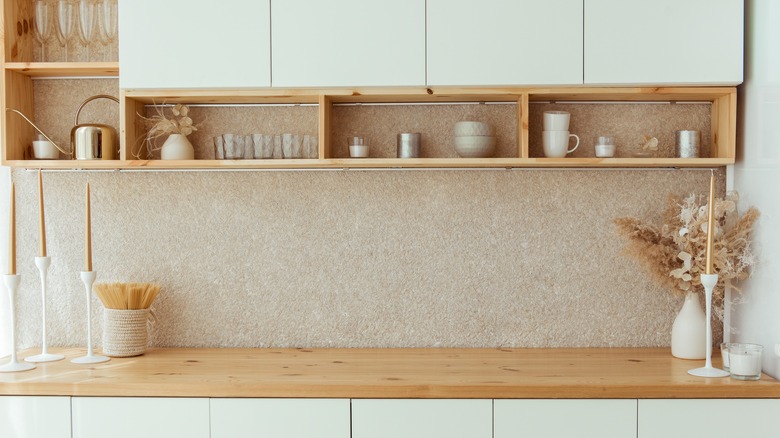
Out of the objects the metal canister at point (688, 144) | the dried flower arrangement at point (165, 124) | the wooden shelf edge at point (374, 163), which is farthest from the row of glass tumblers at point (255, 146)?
the metal canister at point (688, 144)

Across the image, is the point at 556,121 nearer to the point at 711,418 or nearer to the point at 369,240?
the point at 369,240

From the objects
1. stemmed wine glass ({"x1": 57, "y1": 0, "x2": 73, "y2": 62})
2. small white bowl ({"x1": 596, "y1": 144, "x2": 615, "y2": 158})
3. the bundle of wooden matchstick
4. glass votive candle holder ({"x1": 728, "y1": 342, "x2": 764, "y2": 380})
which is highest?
stemmed wine glass ({"x1": 57, "y1": 0, "x2": 73, "y2": 62})

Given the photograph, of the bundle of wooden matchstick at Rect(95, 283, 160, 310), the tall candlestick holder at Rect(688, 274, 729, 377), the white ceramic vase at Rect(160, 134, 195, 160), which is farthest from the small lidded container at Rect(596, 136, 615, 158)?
the bundle of wooden matchstick at Rect(95, 283, 160, 310)

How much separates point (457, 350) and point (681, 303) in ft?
2.49

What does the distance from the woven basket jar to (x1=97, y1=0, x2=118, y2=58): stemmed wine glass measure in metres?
0.88

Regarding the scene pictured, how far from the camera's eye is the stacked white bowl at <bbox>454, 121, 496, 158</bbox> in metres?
2.38

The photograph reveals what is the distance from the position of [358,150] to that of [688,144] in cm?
104

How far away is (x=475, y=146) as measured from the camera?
239 cm

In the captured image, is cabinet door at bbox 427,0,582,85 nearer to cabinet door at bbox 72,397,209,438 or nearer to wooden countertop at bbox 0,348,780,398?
wooden countertop at bbox 0,348,780,398

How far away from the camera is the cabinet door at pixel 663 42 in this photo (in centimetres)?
226

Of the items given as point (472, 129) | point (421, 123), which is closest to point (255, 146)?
point (421, 123)

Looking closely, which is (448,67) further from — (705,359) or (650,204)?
(705,359)

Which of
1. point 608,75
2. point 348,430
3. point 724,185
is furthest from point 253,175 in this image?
point 724,185

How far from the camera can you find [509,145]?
2574mm
